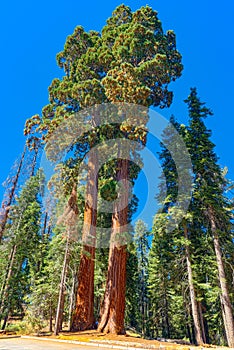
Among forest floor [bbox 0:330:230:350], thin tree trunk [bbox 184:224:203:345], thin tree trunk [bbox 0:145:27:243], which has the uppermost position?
thin tree trunk [bbox 0:145:27:243]

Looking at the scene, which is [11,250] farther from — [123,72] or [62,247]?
[123,72]

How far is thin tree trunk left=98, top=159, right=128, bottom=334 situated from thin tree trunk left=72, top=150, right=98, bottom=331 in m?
0.78

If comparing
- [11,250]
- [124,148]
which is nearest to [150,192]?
[124,148]

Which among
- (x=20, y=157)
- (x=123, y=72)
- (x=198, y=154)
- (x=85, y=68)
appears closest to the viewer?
(x=123, y=72)

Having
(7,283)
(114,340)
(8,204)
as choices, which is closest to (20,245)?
(7,283)

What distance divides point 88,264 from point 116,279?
5.05ft

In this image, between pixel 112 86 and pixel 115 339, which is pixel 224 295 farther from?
pixel 112 86

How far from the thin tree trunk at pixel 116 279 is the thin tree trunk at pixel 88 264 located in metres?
0.78

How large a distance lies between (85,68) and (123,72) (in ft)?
8.58

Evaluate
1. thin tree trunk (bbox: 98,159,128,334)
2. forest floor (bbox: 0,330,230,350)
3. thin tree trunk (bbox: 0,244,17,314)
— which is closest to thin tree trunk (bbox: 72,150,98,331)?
thin tree trunk (bbox: 98,159,128,334)

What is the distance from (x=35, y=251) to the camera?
17391mm

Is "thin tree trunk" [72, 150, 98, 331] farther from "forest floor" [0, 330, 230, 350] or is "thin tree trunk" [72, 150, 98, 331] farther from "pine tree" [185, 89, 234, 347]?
"pine tree" [185, 89, 234, 347]

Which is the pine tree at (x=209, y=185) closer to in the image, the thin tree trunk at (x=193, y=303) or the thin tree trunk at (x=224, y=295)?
the thin tree trunk at (x=224, y=295)

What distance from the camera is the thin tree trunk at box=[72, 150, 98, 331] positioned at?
9578 millimetres
